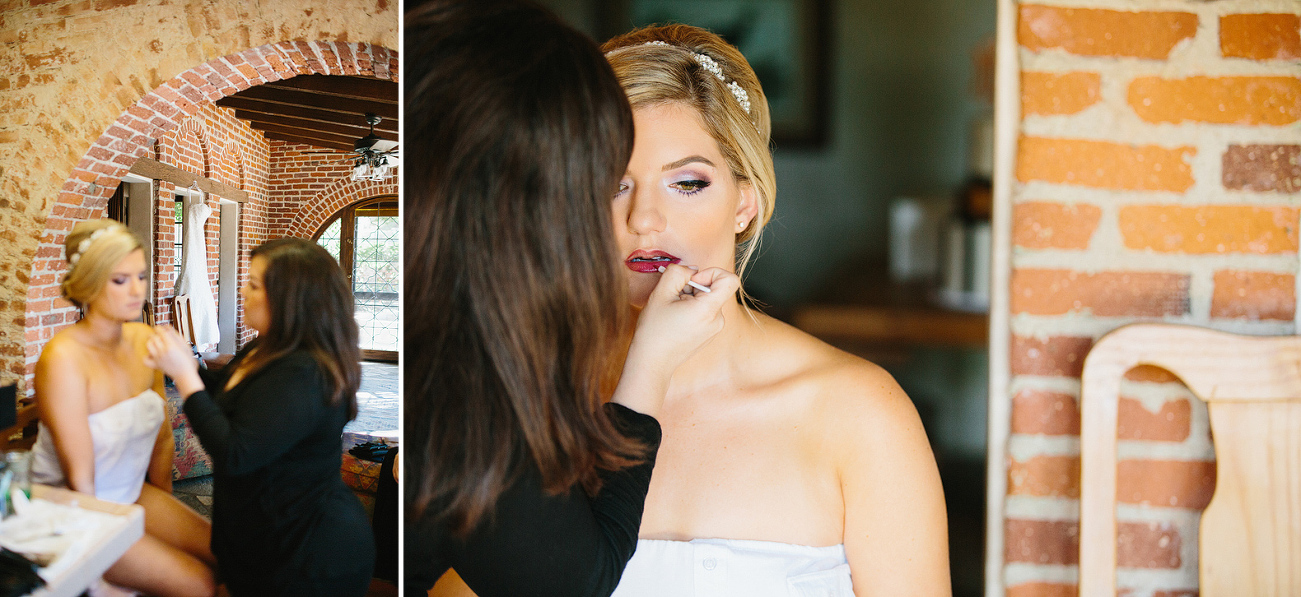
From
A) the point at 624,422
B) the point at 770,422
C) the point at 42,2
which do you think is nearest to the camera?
the point at 624,422

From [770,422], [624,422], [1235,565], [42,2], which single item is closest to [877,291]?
[770,422]

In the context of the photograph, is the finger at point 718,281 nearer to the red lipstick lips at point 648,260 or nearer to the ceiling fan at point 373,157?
the red lipstick lips at point 648,260

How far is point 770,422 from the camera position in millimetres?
1016

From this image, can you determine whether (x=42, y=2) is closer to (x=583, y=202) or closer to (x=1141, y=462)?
(x=583, y=202)

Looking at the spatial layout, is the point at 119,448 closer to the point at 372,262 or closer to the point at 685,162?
the point at 372,262

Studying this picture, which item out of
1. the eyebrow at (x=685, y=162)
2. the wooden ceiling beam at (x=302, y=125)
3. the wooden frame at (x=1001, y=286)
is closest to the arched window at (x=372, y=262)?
the wooden ceiling beam at (x=302, y=125)

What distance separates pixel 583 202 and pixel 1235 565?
1089mm

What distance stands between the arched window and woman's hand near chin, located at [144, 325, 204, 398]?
227 millimetres

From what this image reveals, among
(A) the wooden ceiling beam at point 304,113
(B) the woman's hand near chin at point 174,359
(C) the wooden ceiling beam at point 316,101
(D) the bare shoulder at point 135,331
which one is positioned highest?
(C) the wooden ceiling beam at point 316,101

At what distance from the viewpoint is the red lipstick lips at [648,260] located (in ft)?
3.05

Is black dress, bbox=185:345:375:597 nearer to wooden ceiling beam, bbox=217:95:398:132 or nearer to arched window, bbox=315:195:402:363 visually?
arched window, bbox=315:195:402:363

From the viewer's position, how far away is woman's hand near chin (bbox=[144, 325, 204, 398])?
33.4 inches

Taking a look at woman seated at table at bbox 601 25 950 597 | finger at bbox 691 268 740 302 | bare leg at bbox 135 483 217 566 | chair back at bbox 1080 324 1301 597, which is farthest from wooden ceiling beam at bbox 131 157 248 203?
chair back at bbox 1080 324 1301 597

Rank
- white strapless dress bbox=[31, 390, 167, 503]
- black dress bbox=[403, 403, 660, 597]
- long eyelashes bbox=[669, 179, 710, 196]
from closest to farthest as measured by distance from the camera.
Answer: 1. black dress bbox=[403, 403, 660, 597]
2. white strapless dress bbox=[31, 390, 167, 503]
3. long eyelashes bbox=[669, 179, 710, 196]
